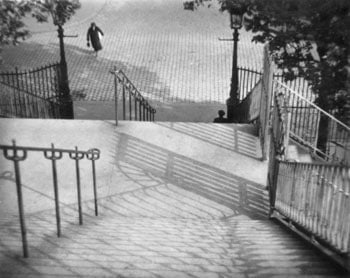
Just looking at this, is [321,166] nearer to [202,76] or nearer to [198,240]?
[198,240]

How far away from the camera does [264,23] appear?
364 inches

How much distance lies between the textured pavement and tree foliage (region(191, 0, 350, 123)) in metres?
5.51

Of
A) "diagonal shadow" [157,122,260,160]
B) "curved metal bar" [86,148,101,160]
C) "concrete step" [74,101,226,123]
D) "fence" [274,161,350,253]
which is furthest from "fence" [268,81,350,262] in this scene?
"concrete step" [74,101,226,123]

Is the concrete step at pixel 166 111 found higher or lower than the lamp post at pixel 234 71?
lower

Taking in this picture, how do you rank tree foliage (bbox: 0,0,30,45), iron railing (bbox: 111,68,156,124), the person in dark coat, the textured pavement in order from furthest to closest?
the person in dark coat → the textured pavement → iron railing (bbox: 111,68,156,124) → tree foliage (bbox: 0,0,30,45)

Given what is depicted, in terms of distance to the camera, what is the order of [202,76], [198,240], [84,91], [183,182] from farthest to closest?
[202,76] → [84,91] → [183,182] → [198,240]

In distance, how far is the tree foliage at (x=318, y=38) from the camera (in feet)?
26.2

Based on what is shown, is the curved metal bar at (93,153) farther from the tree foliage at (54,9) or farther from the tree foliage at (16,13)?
the tree foliage at (54,9)

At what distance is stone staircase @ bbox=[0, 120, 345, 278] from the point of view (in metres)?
4.14

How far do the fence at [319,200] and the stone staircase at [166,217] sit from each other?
0.25 m

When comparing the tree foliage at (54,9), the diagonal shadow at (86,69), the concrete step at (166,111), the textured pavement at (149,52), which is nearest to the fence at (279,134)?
the tree foliage at (54,9)

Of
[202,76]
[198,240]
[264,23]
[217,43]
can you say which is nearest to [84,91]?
[202,76]

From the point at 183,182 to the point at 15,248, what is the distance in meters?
3.39

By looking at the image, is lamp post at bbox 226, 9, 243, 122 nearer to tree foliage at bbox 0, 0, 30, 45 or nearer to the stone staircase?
the stone staircase
